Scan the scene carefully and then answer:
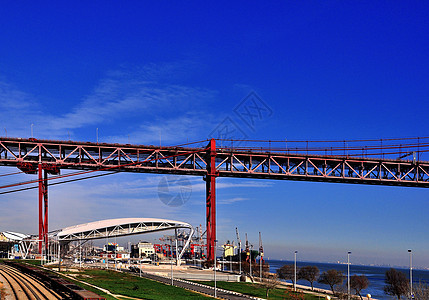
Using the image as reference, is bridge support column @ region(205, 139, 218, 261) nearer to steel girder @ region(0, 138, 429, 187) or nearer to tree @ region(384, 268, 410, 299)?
steel girder @ region(0, 138, 429, 187)

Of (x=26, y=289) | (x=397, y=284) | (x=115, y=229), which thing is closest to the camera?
(x=26, y=289)

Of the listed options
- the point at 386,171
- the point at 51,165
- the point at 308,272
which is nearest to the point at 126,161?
the point at 51,165

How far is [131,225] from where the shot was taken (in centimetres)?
12750

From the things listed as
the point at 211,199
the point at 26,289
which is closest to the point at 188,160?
the point at 211,199

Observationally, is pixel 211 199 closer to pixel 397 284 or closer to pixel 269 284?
pixel 269 284

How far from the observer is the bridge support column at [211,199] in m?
83.7

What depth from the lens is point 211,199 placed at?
84.6 m

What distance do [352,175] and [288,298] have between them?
3936cm

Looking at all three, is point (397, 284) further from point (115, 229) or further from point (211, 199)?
point (115, 229)

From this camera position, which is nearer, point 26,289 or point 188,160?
point 26,289

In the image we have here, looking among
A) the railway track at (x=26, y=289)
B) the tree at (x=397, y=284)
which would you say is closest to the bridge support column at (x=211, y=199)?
the railway track at (x=26, y=289)

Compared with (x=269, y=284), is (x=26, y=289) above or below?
above

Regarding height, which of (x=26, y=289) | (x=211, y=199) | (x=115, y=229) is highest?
(x=211, y=199)

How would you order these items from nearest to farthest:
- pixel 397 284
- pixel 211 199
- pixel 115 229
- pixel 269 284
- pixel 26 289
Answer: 1. pixel 26 289
2. pixel 269 284
3. pixel 211 199
4. pixel 397 284
5. pixel 115 229
